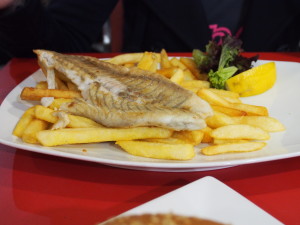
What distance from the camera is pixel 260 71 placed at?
182cm

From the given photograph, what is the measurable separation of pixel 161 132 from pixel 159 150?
3.5 inches

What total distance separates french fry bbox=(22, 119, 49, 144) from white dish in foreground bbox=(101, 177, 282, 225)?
570 millimetres

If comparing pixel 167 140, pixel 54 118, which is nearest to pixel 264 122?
pixel 167 140

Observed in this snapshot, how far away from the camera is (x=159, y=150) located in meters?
1.21

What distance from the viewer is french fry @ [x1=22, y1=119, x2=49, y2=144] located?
4.27 ft

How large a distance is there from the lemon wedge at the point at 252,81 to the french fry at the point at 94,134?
0.64m

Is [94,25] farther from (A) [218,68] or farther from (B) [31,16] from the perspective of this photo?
(A) [218,68]

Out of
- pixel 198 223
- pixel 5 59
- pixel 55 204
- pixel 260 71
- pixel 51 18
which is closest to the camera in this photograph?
pixel 198 223

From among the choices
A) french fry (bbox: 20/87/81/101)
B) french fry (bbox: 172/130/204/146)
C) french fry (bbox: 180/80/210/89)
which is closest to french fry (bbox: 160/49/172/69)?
french fry (bbox: 180/80/210/89)

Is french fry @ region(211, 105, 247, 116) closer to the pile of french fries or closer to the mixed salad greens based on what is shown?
the pile of french fries

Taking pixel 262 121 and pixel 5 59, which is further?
pixel 5 59

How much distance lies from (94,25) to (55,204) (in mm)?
2008

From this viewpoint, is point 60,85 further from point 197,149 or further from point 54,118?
point 197,149

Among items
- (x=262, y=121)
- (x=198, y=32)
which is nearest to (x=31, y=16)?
(x=198, y=32)
